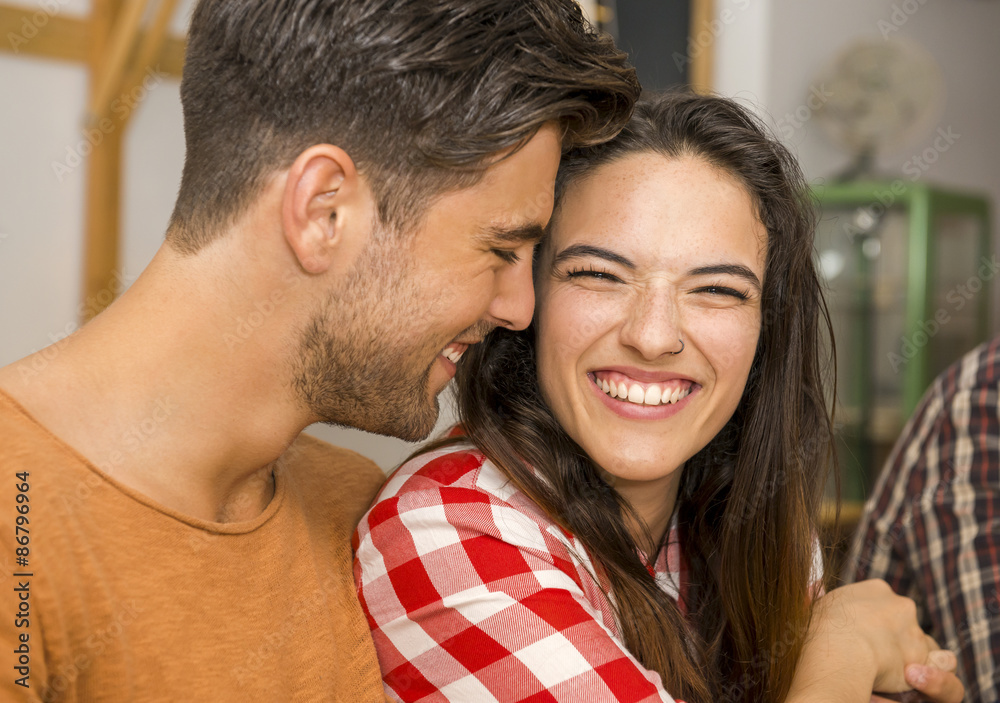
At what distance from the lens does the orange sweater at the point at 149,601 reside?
78 centimetres

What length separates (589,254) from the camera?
3.82 ft

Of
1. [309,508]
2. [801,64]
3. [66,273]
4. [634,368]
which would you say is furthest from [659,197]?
[801,64]

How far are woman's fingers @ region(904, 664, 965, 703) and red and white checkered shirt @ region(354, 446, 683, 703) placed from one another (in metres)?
0.48

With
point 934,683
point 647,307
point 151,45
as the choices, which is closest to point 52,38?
point 151,45

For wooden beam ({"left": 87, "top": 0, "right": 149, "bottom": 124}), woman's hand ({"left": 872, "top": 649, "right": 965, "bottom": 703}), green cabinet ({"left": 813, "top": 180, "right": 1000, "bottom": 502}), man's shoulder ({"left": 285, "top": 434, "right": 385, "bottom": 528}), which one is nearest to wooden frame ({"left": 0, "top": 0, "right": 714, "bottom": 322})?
wooden beam ({"left": 87, "top": 0, "right": 149, "bottom": 124})

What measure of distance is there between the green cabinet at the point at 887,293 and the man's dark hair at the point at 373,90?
2.50 m

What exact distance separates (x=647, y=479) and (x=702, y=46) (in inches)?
90.2

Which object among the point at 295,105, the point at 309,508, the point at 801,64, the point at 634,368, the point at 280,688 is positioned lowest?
the point at 280,688

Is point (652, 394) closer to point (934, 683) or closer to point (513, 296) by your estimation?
point (513, 296)

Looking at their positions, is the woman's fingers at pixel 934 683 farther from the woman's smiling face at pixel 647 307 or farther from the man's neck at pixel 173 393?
the man's neck at pixel 173 393

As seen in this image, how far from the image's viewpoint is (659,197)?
1163 millimetres

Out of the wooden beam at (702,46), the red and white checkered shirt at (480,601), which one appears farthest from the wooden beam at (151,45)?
the wooden beam at (702,46)

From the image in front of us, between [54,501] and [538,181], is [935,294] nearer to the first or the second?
[538,181]

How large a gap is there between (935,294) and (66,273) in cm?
280
